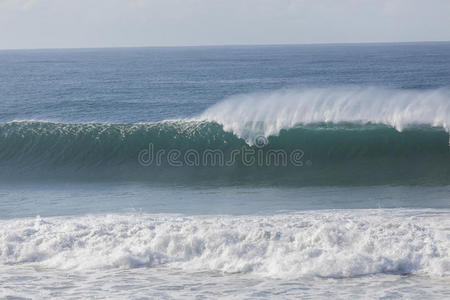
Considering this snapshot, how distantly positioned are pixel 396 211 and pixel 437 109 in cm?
719

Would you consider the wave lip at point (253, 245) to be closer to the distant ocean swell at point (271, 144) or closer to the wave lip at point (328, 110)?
the distant ocean swell at point (271, 144)

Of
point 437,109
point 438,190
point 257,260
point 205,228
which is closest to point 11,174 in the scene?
point 205,228

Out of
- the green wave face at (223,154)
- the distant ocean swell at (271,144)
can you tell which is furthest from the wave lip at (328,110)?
the green wave face at (223,154)

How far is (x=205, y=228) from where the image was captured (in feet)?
29.6

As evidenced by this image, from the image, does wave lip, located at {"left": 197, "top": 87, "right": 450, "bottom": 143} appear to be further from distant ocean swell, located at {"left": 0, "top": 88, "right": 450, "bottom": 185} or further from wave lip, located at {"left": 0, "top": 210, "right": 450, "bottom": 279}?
wave lip, located at {"left": 0, "top": 210, "right": 450, "bottom": 279}

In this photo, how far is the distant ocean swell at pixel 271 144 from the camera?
13906 millimetres

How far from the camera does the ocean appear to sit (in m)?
7.64

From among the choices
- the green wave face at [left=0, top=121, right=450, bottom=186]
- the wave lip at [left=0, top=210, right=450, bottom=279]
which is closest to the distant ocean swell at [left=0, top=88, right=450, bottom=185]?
the green wave face at [left=0, top=121, right=450, bottom=186]

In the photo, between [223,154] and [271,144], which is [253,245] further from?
[271,144]

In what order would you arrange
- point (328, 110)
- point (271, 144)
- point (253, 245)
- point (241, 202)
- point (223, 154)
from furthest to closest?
point (328, 110) → point (271, 144) → point (223, 154) → point (241, 202) → point (253, 245)

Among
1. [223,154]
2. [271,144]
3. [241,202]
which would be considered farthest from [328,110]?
[241,202]

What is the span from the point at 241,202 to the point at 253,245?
9.78 ft

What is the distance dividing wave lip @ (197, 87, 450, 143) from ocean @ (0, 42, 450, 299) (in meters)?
0.06

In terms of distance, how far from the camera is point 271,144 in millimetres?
15492
